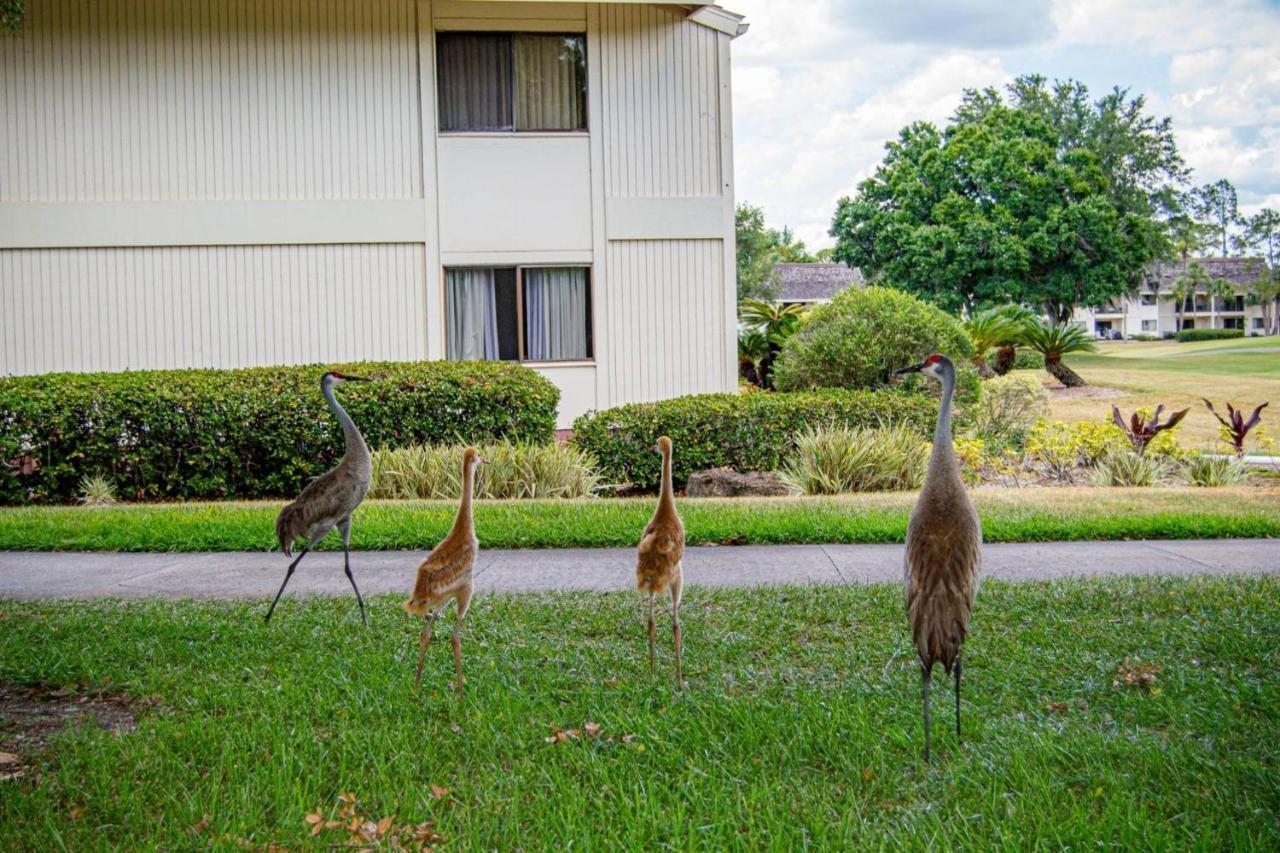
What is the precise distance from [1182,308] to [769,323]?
6645 centimetres

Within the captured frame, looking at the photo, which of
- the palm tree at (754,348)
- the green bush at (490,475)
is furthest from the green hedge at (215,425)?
the palm tree at (754,348)

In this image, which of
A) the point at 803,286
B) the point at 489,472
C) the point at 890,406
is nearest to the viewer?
the point at 489,472

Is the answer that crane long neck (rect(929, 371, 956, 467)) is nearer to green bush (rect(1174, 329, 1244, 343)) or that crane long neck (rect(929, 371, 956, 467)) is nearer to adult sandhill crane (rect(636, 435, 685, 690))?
adult sandhill crane (rect(636, 435, 685, 690))

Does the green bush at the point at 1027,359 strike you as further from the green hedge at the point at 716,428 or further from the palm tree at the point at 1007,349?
the green hedge at the point at 716,428

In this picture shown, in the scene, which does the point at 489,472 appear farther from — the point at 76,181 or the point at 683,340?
the point at 76,181

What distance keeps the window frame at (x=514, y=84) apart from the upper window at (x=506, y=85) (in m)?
0.02

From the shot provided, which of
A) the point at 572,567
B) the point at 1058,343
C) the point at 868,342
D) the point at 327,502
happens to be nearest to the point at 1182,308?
the point at 1058,343

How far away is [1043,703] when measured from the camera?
5.52 metres

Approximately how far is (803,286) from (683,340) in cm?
4226

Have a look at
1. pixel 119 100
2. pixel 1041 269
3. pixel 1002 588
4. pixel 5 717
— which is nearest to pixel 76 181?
pixel 119 100

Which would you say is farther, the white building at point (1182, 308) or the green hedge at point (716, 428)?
the white building at point (1182, 308)

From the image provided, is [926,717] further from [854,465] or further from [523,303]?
[523,303]

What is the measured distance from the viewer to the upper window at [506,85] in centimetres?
1661

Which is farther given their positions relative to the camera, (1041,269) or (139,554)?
(1041,269)
